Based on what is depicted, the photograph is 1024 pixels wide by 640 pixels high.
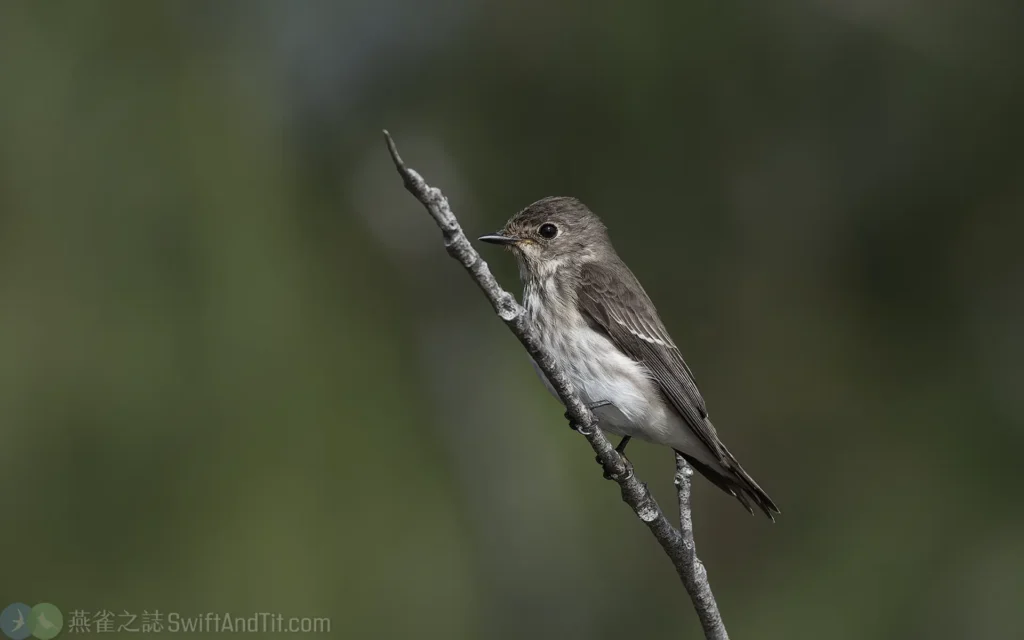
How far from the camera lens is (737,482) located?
3.79 meters

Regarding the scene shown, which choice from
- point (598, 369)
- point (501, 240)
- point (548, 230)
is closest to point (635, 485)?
point (598, 369)

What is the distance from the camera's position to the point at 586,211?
4.15m

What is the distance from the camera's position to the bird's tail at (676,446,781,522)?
12.0ft

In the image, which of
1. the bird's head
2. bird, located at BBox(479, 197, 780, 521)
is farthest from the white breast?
the bird's head

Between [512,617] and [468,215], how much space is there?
201cm

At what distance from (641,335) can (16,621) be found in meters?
2.35

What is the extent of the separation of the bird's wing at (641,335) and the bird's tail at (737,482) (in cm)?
8

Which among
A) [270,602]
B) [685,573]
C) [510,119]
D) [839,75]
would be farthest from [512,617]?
[839,75]

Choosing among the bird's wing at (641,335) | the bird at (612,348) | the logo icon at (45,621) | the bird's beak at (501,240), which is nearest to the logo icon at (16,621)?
the logo icon at (45,621)

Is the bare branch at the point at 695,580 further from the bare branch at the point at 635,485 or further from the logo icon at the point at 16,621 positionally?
the logo icon at the point at 16,621

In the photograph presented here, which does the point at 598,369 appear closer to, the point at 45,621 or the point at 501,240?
the point at 501,240

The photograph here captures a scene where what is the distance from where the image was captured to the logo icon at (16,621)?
3.32m

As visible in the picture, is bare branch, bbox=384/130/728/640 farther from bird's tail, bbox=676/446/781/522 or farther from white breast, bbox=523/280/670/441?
bird's tail, bbox=676/446/781/522

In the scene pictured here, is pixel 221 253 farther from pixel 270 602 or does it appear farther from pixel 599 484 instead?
pixel 599 484
